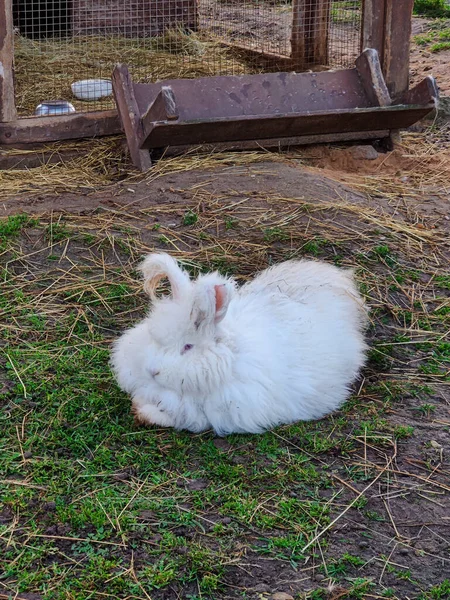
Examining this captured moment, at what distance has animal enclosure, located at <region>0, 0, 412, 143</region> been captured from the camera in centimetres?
705

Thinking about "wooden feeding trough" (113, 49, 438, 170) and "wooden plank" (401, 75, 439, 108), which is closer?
"wooden feeding trough" (113, 49, 438, 170)

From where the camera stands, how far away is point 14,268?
4.83 metres

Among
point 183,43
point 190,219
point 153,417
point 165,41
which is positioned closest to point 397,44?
point 190,219

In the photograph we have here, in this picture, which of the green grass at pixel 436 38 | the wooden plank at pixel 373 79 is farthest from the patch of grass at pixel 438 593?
the green grass at pixel 436 38

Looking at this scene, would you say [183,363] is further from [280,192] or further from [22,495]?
[280,192]

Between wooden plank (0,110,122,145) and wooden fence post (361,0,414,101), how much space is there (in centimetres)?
238

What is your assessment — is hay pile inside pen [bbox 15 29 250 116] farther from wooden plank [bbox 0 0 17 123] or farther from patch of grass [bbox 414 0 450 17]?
patch of grass [bbox 414 0 450 17]

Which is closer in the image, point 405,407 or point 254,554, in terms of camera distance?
point 254,554

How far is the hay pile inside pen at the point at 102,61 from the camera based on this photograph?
8.23 metres

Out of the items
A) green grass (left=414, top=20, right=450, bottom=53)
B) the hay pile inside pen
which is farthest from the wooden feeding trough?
green grass (left=414, top=20, right=450, bottom=53)

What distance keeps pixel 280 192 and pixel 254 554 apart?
3340 millimetres

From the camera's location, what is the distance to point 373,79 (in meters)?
6.75

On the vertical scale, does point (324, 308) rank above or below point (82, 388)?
above

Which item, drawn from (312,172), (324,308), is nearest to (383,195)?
(312,172)
